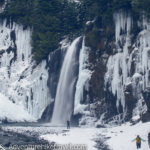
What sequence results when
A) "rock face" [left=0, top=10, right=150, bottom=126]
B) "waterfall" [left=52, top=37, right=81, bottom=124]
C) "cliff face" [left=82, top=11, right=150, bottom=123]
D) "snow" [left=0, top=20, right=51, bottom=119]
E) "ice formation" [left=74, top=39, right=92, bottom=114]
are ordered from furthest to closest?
"snow" [left=0, top=20, right=51, bottom=119] < "waterfall" [left=52, top=37, right=81, bottom=124] < "ice formation" [left=74, top=39, right=92, bottom=114] < "rock face" [left=0, top=10, right=150, bottom=126] < "cliff face" [left=82, top=11, right=150, bottom=123]

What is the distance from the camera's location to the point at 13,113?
192 feet

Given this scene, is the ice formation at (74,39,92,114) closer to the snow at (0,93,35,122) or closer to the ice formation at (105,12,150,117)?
the ice formation at (105,12,150,117)

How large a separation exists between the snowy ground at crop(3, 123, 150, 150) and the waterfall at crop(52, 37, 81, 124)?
5041 mm

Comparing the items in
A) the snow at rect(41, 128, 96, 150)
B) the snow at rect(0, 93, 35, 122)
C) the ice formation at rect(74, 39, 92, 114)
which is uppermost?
the ice formation at rect(74, 39, 92, 114)

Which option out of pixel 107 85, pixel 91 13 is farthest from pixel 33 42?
pixel 107 85

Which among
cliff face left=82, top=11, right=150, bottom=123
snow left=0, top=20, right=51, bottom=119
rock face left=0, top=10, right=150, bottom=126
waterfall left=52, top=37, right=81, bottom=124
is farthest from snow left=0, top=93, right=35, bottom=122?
cliff face left=82, top=11, right=150, bottom=123

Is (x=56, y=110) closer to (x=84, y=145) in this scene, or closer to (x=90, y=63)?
(x=90, y=63)

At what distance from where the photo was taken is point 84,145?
38.0m

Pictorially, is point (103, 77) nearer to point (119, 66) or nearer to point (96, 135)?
point (119, 66)

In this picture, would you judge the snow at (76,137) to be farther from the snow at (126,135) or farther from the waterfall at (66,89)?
the waterfall at (66,89)

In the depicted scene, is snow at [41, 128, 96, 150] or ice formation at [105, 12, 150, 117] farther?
ice formation at [105, 12, 150, 117]

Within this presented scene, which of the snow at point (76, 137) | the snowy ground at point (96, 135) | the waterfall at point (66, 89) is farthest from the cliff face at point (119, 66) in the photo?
the snow at point (76, 137)

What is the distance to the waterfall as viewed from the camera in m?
54.1

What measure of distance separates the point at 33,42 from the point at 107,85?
14.7 metres
